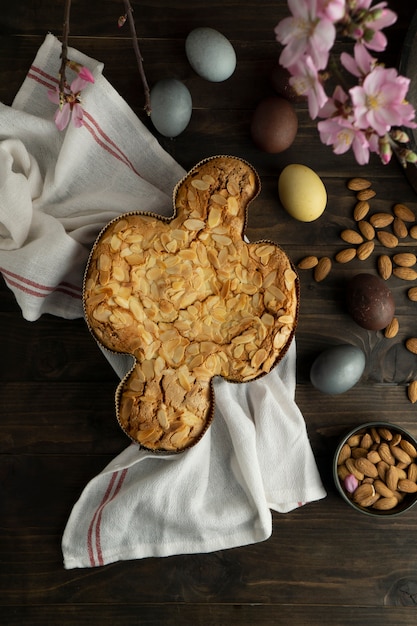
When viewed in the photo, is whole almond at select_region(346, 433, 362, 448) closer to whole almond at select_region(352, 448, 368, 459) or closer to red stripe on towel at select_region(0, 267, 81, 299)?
whole almond at select_region(352, 448, 368, 459)

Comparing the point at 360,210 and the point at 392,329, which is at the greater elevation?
the point at 360,210

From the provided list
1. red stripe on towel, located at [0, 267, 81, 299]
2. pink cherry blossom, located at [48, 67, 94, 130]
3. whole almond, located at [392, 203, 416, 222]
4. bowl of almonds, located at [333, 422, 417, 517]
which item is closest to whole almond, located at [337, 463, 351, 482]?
bowl of almonds, located at [333, 422, 417, 517]

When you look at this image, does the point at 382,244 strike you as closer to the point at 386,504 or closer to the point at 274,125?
the point at 274,125

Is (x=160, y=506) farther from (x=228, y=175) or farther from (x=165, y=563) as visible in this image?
(x=228, y=175)

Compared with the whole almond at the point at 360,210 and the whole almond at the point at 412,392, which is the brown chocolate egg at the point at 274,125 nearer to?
the whole almond at the point at 360,210

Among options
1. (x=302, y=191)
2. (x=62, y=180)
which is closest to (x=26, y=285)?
(x=62, y=180)

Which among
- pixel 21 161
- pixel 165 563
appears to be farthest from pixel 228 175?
pixel 165 563

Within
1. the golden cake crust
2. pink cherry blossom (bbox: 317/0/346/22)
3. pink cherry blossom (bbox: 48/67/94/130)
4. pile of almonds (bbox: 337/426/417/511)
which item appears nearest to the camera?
pink cherry blossom (bbox: 317/0/346/22)

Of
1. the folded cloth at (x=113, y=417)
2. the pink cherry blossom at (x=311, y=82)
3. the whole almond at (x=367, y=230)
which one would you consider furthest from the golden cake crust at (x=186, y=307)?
the pink cherry blossom at (x=311, y=82)
